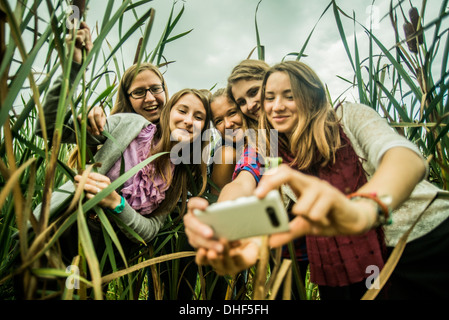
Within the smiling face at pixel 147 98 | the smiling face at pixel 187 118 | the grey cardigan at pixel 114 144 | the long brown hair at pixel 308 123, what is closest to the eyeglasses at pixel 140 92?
the smiling face at pixel 147 98

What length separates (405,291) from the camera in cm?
64

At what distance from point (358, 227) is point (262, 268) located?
0.15 metres

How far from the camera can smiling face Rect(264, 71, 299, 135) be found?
31.7 inches

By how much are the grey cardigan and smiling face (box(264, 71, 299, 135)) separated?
489 millimetres

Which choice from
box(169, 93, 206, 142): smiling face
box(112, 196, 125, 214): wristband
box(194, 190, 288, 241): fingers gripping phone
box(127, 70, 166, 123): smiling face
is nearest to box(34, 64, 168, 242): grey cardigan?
box(112, 196, 125, 214): wristband

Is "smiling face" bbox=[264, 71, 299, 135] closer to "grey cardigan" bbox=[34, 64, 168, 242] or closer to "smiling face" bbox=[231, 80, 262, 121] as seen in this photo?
"smiling face" bbox=[231, 80, 262, 121]

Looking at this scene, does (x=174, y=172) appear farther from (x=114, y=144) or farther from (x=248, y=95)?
(x=248, y=95)

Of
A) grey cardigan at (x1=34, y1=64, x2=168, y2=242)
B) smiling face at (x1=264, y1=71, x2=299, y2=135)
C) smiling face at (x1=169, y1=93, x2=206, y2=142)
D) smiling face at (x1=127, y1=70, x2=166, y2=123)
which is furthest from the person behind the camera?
smiling face at (x1=127, y1=70, x2=166, y2=123)

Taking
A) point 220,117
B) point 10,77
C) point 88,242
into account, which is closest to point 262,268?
point 88,242

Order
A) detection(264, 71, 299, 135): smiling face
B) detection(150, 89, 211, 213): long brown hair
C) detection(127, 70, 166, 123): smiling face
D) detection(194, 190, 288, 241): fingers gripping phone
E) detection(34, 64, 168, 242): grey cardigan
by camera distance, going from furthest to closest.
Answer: detection(127, 70, 166, 123): smiling face → detection(150, 89, 211, 213): long brown hair → detection(264, 71, 299, 135): smiling face → detection(34, 64, 168, 242): grey cardigan → detection(194, 190, 288, 241): fingers gripping phone

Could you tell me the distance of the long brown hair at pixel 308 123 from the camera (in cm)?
73

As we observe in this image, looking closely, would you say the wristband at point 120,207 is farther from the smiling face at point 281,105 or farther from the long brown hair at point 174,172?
the smiling face at point 281,105

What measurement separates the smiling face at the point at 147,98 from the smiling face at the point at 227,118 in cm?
29
